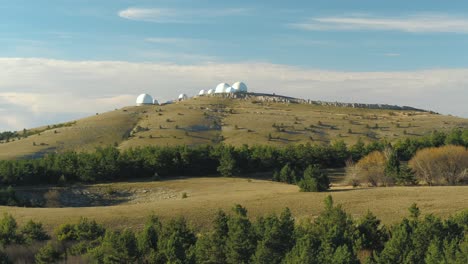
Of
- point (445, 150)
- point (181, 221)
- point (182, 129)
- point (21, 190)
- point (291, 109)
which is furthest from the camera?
point (291, 109)

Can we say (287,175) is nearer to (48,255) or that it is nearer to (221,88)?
(48,255)

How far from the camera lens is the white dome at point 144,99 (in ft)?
445

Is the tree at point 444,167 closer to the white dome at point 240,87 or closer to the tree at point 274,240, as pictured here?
the tree at point 274,240

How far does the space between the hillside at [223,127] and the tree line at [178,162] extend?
16.3m

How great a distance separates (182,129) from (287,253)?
7081cm

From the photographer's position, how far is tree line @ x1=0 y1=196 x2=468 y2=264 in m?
25.4

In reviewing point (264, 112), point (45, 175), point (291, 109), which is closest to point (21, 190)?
point (45, 175)

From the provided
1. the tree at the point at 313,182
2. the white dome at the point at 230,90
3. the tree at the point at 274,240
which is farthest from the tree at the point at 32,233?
the white dome at the point at 230,90

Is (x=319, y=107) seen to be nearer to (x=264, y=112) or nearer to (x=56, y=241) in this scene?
(x=264, y=112)

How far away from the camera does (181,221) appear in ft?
99.7

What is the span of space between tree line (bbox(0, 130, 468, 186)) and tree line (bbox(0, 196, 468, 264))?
1066 inches

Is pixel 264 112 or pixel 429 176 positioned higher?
pixel 264 112

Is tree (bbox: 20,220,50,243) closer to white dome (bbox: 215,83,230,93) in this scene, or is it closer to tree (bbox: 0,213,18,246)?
tree (bbox: 0,213,18,246)

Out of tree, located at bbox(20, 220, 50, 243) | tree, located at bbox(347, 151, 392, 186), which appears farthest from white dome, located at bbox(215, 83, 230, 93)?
tree, located at bbox(20, 220, 50, 243)
